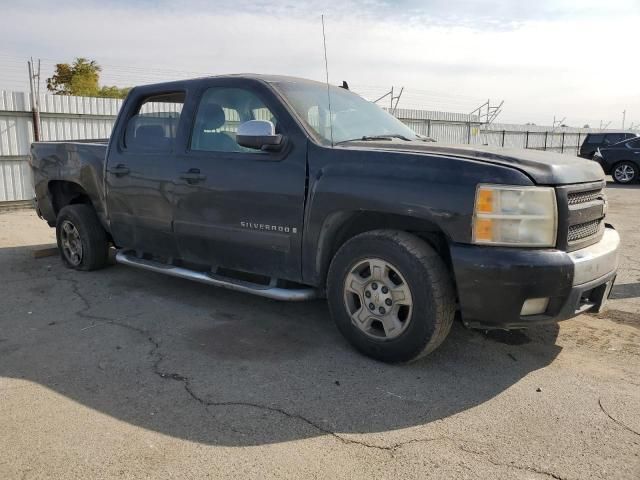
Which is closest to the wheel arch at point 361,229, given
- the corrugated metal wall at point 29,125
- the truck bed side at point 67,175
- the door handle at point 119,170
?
the door handle at point 119,170

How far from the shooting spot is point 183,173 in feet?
14.9

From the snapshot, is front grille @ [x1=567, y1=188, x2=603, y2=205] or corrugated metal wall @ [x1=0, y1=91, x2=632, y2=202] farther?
corrugated metal wall @ [x1=0, y1=91, x2=632, y2=202]

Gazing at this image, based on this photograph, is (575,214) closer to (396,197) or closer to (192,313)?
(396,197)

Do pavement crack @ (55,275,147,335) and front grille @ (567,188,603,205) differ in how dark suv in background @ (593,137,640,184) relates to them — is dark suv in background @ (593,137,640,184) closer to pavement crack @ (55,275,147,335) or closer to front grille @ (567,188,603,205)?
front grille @ (567,188,603,205)

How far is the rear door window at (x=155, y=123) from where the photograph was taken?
4.82 m

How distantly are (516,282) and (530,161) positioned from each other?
0.74 meters

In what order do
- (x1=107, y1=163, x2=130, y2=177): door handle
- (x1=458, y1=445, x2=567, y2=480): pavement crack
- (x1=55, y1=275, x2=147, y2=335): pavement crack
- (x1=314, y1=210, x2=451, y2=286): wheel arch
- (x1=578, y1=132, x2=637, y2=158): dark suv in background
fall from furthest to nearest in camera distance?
(x1=578, y1=132, x2=637, y2=158): dark suv in background
(x1=107, y1=163, x2=130, y2=177): door handle
(x1=55, y1=275, x2=147, y2=335): pavement crack
(x1=314, y1=210, x2=451, y2=286): wheel arch
(x1=458, y1=445, x2=567, y2=480): pavement crack

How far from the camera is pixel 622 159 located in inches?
697

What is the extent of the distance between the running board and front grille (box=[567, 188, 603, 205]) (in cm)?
181

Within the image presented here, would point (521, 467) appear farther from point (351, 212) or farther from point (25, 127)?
point (25, 127)

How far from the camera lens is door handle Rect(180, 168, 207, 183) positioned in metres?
4.41

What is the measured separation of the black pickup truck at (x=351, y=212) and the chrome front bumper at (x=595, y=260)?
13 mm

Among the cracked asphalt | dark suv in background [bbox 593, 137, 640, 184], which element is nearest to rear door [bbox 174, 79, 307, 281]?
the cracked asphalt

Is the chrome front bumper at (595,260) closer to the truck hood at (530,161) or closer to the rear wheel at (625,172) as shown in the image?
the truck hood at (530,161)
